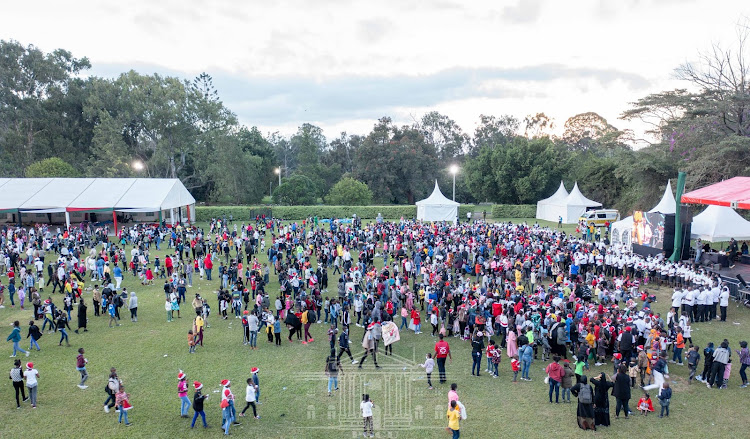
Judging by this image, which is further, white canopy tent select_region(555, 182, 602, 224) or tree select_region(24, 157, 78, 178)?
tree select_region(24, 157, 78, 178)

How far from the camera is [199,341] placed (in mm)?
12477

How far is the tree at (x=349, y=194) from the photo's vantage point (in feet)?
149

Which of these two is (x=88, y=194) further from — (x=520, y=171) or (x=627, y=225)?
(x=520, y=171)

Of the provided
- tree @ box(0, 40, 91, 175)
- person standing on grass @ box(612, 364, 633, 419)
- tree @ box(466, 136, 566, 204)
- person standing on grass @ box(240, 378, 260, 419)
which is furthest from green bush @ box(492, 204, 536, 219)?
tree @ box(0, 40, 91, 175)

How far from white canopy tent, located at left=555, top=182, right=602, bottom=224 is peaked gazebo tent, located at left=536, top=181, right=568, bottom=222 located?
0.46m

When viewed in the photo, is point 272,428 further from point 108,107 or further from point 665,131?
point 108,107

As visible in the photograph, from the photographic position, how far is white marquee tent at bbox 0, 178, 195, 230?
101ft

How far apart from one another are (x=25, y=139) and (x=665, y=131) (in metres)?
64.0

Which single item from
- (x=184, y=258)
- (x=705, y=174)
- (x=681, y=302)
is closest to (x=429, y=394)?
(x=681, y=302)

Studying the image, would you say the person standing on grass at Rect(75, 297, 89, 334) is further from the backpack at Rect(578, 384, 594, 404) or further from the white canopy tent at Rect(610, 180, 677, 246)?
the white canopy tent at Rect(610, 180, 677, 246)

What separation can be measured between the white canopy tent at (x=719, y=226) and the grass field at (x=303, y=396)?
9697 mm

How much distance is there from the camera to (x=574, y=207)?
124 feet

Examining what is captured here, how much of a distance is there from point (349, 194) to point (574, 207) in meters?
20.5
